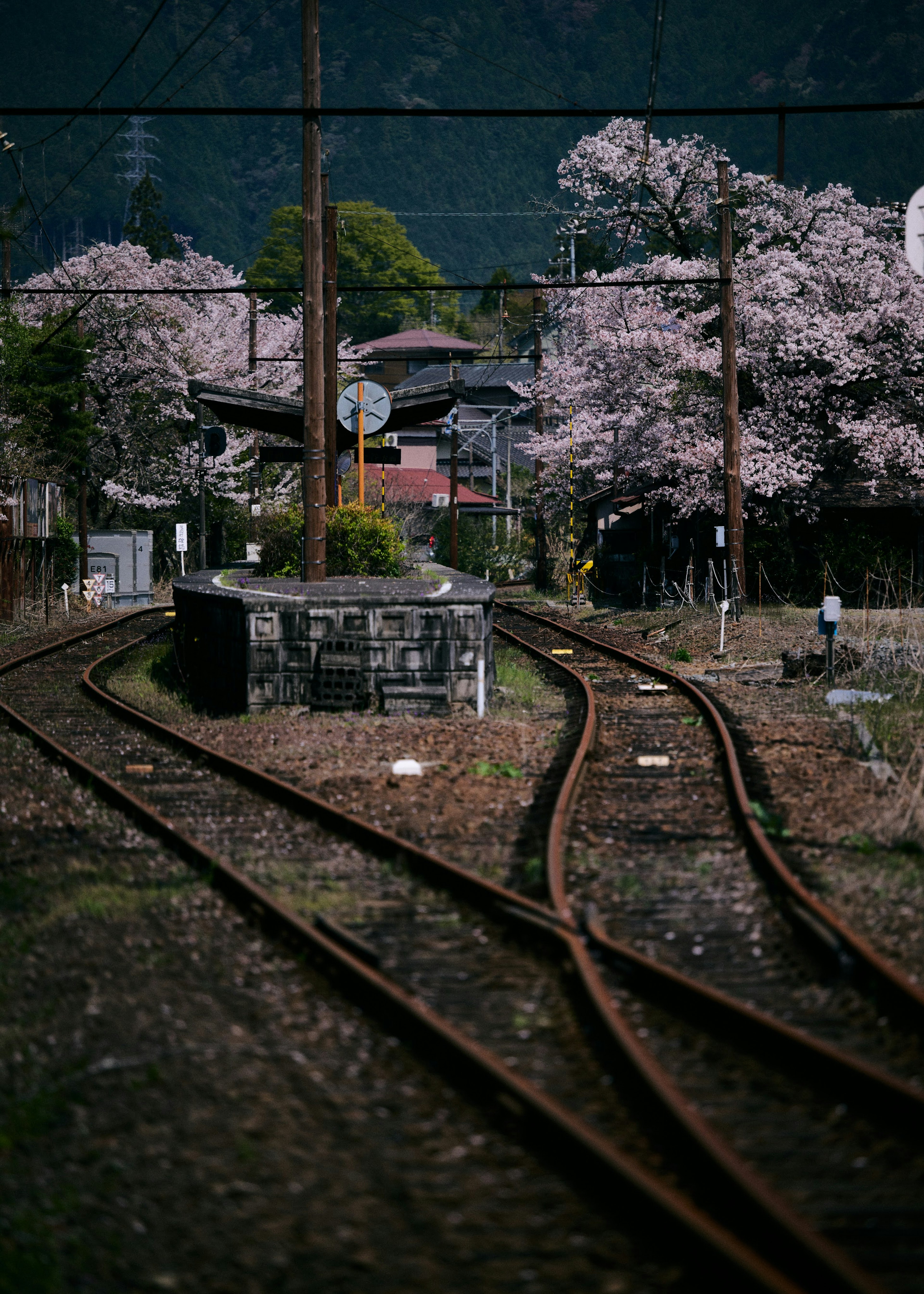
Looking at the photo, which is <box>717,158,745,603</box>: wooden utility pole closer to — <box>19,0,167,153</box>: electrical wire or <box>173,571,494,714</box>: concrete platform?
<box>19,0,167,153</box>: electrical wire

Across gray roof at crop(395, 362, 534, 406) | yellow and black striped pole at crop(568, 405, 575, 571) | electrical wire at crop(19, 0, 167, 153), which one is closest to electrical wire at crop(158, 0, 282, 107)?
electrical wire at crop(19, 0, 167, 153)

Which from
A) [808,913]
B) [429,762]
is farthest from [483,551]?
[808,913]

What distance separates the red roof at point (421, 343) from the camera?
97938mm

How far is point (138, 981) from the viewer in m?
6.41

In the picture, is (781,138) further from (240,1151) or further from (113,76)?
(240,1151)

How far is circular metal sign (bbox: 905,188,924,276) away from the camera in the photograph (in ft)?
33.5

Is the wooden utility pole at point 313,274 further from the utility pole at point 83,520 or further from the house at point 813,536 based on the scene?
the utility pole at point 83,520

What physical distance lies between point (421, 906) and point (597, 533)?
149 feet

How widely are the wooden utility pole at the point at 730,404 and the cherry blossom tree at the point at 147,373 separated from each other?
21386mm

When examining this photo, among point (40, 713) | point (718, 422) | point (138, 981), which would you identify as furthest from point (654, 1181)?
point (718, 422)

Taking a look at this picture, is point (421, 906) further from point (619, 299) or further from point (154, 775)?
point (619, 299)

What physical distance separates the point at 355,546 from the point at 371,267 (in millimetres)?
100071

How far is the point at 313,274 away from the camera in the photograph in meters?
17.4

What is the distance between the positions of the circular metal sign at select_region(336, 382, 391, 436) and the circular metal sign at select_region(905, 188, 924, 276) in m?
11.9
